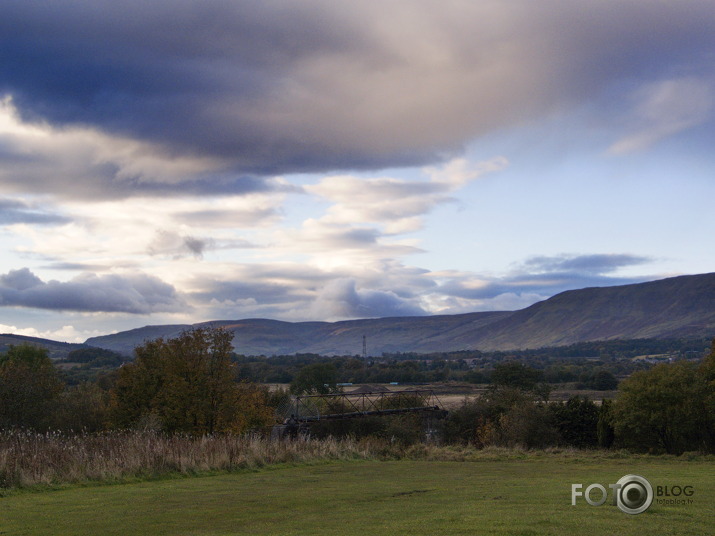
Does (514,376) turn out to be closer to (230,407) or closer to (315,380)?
(315,380)

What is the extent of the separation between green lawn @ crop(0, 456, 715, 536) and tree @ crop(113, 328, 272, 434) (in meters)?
22.4

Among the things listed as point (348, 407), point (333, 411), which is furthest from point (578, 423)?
point (348, 407)

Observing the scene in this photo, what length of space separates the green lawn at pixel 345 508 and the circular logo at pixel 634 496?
25 centimetres

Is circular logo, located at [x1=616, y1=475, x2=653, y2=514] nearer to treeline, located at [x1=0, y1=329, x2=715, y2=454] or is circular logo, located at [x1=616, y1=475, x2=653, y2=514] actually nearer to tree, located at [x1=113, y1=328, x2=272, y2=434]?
treeline, located at [x1=0, y1=329, x2=715, y2=454]

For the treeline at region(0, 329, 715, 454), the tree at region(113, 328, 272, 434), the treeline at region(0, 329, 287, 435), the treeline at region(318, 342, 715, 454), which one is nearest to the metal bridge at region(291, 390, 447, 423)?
the treeline at region(318, 342, 715, 454)

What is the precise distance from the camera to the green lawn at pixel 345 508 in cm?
1265

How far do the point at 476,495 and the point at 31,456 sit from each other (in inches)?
568

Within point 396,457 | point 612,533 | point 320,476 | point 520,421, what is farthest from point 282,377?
point 612,533

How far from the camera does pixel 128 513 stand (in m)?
15.9

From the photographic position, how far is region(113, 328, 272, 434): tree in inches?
1823

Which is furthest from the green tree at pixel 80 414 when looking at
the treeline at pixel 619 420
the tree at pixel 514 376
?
the tree at pixel 514 376

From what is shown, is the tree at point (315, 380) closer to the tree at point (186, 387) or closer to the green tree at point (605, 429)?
the green tree at point (605, 429)

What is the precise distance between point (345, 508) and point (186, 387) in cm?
3260

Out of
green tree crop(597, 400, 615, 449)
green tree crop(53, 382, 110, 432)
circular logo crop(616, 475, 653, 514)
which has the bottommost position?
green tree crop(597, 400, 615, 449)
